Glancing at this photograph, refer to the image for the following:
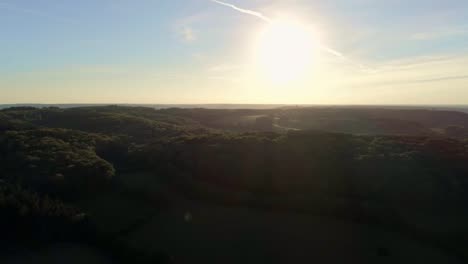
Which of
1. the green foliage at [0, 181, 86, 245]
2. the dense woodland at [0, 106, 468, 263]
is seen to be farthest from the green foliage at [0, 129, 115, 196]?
the green foliage at [0, 181, 86, 245]

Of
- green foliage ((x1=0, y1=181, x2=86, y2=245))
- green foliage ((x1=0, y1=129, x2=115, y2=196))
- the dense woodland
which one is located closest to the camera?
green foliage ((x1=0, y1=181, x2=86, y2=245))

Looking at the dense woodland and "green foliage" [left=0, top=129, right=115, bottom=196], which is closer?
the dense woodland

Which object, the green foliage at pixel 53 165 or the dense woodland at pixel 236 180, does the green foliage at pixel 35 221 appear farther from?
the green foliage at pixel 53 165

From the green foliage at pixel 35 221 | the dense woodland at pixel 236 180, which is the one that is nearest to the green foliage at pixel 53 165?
the dense woodland at pixel 236 180

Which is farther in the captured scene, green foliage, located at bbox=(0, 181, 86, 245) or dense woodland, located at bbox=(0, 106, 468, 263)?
dense woodland, located at bbox=(0, 106, 468, 263)

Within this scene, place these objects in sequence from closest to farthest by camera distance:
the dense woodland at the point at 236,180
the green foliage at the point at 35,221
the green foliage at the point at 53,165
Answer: the green foliage at the point at 35,221 → the dense woodland at the point at 236,180 → the green foliage at the point at 53,165

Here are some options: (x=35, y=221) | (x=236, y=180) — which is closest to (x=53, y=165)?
(x=35, y=221)

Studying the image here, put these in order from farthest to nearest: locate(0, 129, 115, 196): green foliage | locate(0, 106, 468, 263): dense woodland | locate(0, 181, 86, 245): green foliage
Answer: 1. locate(0, 129, 115, 196): green foliage
2. locate(0, 106, 468, 263): dense woodland
3. locate(0, 181, 86, 245): green foliage

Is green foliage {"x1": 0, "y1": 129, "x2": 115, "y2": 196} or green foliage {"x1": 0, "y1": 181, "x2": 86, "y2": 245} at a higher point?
green foliage {"x1": 0, "y1": 129, "x2": 115, "y2": 196}

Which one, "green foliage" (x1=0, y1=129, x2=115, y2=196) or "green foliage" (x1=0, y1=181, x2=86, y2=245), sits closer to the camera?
"green foliage" (x1=0, y1=181, x2=86, y2=245)

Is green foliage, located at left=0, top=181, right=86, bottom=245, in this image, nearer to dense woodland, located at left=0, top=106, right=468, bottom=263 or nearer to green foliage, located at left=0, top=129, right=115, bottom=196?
dense woodland, located at left=0, top=106, right=468, bottom=263
